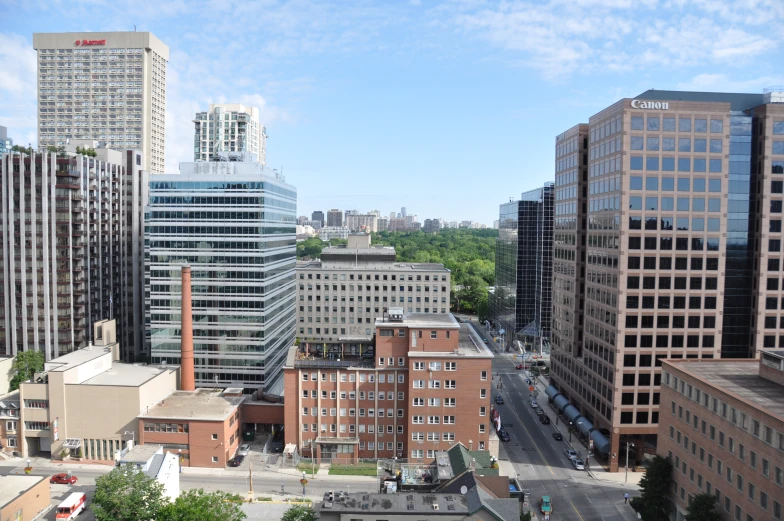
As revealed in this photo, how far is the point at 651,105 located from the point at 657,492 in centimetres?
4988

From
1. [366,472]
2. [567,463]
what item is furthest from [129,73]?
[567,463]

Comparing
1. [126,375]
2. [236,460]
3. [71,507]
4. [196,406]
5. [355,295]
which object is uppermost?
[355,295]

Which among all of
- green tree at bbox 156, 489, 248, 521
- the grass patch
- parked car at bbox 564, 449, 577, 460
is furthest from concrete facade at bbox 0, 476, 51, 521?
parked car at bbox 564, 449, 577, 460

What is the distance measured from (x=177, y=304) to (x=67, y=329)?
27424 millimetres

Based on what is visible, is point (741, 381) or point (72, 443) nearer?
point (741, 381)

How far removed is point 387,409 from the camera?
7725 centimetres

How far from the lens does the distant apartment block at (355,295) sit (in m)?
133

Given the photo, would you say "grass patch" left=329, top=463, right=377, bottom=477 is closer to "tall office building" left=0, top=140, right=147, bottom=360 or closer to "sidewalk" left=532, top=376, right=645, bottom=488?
"sidewalk" left=532, top=376, right=645, bottom=488

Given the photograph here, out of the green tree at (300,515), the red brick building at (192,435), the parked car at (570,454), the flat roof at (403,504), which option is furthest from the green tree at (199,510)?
the parked car at (570,454)

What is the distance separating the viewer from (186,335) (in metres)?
85.6

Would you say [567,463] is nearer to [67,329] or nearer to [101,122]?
[67,329]

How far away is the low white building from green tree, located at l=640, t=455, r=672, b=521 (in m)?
51.5

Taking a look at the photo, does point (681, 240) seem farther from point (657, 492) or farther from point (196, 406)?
point (196, 406)

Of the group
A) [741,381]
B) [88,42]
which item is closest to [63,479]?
[741,381]
